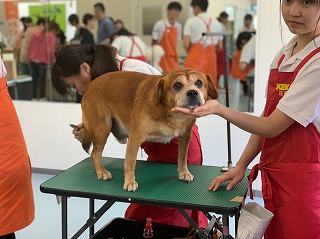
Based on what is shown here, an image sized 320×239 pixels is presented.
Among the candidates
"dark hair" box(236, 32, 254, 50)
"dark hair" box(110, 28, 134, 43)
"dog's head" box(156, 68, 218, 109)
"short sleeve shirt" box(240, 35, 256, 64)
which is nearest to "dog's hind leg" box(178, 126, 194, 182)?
"dog's head" box(156, 68, 218, 109)

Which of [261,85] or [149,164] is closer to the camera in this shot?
[149,164]

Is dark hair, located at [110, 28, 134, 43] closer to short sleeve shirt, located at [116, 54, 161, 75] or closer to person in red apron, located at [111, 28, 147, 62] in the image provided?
person in red apron, located at [111, 28, 147, 62]

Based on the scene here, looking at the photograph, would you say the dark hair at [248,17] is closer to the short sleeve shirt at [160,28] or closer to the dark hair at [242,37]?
the dark hair at [242,37]

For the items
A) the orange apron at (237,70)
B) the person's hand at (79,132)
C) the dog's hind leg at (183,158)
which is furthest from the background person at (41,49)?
the dog's hind leg at (183,158)

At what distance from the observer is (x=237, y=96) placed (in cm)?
379

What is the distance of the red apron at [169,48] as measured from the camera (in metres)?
4.06

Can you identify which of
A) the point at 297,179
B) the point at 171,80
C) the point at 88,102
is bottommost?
the point at 297,179

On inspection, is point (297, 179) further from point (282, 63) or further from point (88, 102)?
point (88, 102)

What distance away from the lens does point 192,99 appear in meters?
1.38

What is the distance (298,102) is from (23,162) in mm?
1196

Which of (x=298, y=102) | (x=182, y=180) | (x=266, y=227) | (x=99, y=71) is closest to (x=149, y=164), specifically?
(x=182, y=180)

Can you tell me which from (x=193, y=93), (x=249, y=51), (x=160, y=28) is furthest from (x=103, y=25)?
(x=193, y=93)

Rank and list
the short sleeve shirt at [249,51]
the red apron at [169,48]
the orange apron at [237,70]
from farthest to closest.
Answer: the red apron at [169,48] → the orange apron at [237,70] → the short sleeve shirt at [249,51]

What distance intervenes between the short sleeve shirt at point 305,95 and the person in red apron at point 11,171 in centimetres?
113
